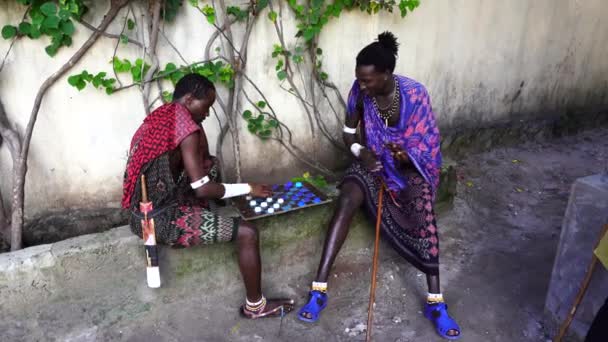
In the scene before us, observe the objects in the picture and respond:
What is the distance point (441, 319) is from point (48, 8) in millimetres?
2608

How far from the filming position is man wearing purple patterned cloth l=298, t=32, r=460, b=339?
2713 millimetres

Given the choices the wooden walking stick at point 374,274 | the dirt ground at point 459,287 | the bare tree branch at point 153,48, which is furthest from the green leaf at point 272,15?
the dirt ground at point 459,287

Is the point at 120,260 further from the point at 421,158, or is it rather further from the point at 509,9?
the point at 509,9

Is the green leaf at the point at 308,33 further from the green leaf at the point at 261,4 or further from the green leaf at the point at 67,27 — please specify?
the green leaf at the point at 67,27

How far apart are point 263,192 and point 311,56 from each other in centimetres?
117

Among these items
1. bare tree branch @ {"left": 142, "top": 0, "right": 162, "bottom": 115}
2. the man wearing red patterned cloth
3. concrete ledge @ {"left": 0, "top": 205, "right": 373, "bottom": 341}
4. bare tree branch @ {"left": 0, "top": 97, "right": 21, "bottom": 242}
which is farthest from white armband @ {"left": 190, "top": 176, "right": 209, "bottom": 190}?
bare tree branch @ {"left": 0, "top": 97, "right": 21, "bottom": 242}

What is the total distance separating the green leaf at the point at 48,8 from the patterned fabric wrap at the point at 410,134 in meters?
1.70

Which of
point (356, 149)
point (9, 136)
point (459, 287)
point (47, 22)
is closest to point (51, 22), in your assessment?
point (47, 22)

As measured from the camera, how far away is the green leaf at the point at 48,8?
2429 millimetres

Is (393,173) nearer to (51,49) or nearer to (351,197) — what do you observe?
(351,197)

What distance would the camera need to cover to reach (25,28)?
97.0 inches

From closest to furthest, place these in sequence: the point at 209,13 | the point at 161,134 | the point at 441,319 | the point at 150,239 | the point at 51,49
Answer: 1. the point at 161,134
2. the point at 150,239
3. the point at 51,49
4. the point at 441,319
5. the point at 209,13

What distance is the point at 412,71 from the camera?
4.00m

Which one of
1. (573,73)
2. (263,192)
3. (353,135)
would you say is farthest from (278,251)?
(573,73)
